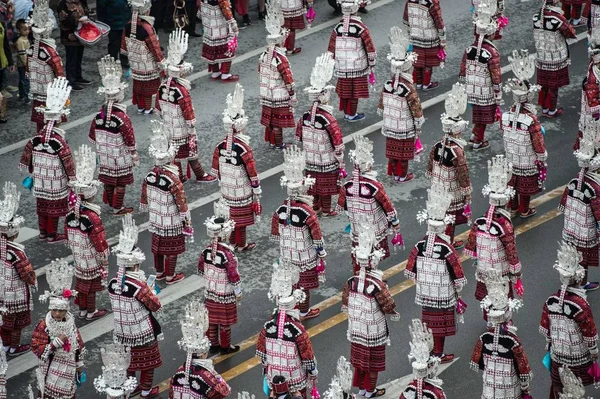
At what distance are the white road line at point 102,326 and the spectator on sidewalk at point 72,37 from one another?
6831 mm

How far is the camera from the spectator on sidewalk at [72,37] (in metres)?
27.9

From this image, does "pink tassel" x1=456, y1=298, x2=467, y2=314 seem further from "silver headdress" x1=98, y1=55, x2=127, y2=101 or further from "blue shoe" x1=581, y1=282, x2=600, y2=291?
"silver headdress" x1=98, y1=55, x2=127, y2=101

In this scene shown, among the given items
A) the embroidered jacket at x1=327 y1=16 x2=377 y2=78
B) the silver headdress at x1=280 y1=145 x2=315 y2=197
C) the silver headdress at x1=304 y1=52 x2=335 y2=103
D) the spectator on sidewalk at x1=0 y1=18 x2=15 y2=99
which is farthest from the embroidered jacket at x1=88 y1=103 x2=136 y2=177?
the embroidered jacket at x1=327 y1=16 x2=377 y2=78

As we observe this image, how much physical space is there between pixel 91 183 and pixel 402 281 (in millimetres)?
4651

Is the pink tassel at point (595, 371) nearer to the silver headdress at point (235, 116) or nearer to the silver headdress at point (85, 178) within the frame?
the silver headdress at point (235, 116)

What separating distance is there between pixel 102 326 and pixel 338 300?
3.33m

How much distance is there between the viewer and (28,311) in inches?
840

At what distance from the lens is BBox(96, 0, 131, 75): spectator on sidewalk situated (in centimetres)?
2838

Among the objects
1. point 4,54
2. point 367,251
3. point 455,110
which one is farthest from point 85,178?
point 4,54

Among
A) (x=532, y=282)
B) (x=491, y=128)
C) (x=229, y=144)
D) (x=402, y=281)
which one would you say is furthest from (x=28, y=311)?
(x=491, y=128)

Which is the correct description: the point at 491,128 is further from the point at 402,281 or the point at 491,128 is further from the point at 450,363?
the point at 450,363

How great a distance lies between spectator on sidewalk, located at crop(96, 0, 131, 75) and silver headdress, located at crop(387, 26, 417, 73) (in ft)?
20.9

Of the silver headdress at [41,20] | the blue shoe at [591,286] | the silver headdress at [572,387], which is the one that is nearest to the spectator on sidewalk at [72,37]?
the silver headdress at [41,20]

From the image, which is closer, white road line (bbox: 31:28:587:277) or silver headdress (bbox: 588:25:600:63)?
white road line (bbox: 31:28:587:277)
